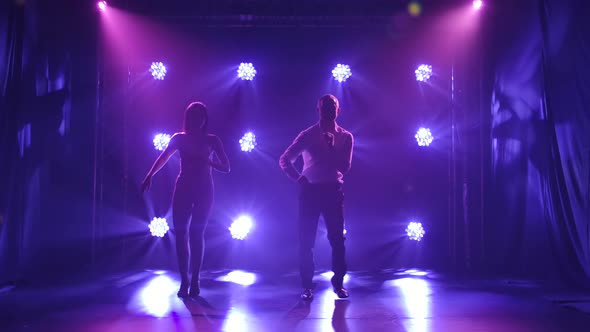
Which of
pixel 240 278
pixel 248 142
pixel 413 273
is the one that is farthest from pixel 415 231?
pixel 248 142

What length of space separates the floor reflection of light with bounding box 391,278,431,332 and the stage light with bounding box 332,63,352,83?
2838mm

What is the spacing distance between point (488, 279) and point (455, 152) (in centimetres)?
179

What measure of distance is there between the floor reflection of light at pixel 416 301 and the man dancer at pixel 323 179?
71cm

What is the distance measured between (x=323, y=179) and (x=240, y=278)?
83.6 inches

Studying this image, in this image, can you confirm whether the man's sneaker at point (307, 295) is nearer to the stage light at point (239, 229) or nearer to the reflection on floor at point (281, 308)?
the reflection on floor at point (281, 308)

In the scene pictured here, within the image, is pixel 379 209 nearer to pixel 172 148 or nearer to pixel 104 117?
pixel 172 148

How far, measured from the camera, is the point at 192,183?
12.8 feet

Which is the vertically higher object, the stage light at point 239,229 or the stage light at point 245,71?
the stage light at point 245,71

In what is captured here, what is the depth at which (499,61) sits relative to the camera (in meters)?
5.81

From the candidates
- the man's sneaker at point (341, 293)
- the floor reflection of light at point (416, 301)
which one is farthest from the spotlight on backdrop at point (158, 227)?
the floor reflection of light at point (416, 301)

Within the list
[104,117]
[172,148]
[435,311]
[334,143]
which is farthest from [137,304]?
[104,117]

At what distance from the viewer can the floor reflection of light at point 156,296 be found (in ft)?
11.7

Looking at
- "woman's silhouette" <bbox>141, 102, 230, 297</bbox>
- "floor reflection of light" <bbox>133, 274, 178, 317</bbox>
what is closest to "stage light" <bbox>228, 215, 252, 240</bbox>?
"floor reflection of light" <bbox>133, 274, 178, 317</bbox>

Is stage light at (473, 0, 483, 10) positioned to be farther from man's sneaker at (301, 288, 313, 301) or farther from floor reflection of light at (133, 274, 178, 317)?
floor reflection of light at (133, 274, 178, 317)
